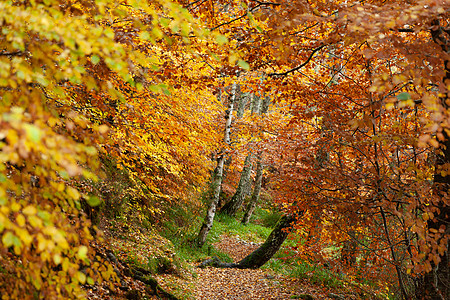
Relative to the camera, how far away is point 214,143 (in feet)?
A: 26.2

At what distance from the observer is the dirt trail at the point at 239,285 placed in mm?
6672

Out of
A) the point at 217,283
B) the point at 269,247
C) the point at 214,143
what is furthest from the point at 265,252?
the point at 214,143

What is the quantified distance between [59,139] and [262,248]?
7828 millimetres

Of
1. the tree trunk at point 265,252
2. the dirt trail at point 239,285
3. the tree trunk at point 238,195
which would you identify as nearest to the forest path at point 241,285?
the dirt trail at point 239,285

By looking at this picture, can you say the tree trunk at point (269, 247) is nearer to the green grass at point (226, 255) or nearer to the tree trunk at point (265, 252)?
the tree trunk at point (265, 252)

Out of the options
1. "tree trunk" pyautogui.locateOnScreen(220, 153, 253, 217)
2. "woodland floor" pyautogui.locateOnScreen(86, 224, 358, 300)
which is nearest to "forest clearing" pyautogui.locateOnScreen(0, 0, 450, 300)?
"woodland floor" pyautogui.locateOnScreen(86, 224, 358, 300)

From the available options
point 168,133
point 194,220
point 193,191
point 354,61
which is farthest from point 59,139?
point 194,220

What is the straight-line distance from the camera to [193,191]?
10.2 m

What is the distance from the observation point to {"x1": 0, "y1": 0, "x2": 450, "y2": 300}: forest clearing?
1.80 meters

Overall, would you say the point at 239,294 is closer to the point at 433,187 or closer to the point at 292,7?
the point at 433,187

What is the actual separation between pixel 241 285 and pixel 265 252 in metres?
1.39

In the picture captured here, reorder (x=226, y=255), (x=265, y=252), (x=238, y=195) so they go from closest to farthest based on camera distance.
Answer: (x=265, y=252) → (x=226, y=255) → (x=238, y=195)

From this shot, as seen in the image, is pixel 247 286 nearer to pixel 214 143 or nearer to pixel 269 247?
pixel 269 247

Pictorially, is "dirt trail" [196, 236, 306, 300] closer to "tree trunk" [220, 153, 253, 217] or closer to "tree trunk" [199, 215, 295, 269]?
"tree trunk" [199, 215, 295, 269]
